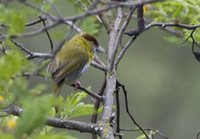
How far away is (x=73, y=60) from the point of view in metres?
5.58

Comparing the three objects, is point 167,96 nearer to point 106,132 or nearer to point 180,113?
point 180,113

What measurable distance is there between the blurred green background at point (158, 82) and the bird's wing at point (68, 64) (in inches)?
210

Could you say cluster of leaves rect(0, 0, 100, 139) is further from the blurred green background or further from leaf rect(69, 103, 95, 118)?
the blurred green background

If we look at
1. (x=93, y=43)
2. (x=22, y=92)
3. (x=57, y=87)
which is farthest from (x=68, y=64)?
(x=22, y=92)

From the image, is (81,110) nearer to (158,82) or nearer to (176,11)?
(176,11)

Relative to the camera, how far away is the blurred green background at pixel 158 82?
11.5 m

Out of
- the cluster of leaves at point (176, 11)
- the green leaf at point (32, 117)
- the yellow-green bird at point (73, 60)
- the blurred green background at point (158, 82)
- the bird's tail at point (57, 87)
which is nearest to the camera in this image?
the green leaf at point (32, 117)

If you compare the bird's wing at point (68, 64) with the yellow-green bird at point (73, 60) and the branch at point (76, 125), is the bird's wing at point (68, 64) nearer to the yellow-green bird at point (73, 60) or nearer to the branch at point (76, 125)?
the yellow-green bird at point (73, 60)

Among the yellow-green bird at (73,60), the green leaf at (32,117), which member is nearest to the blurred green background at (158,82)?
the yellow-green bird at (73,60)

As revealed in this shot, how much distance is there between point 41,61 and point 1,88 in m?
0.95

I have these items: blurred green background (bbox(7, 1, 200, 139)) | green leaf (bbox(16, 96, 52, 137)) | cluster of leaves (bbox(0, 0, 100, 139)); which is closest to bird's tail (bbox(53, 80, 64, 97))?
cluster of leaves (bbox(0, 0, 100, 139))

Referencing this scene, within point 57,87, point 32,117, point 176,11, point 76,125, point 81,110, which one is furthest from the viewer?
point 176,11

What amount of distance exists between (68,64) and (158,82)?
7.05m

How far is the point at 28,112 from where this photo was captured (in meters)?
1.99
